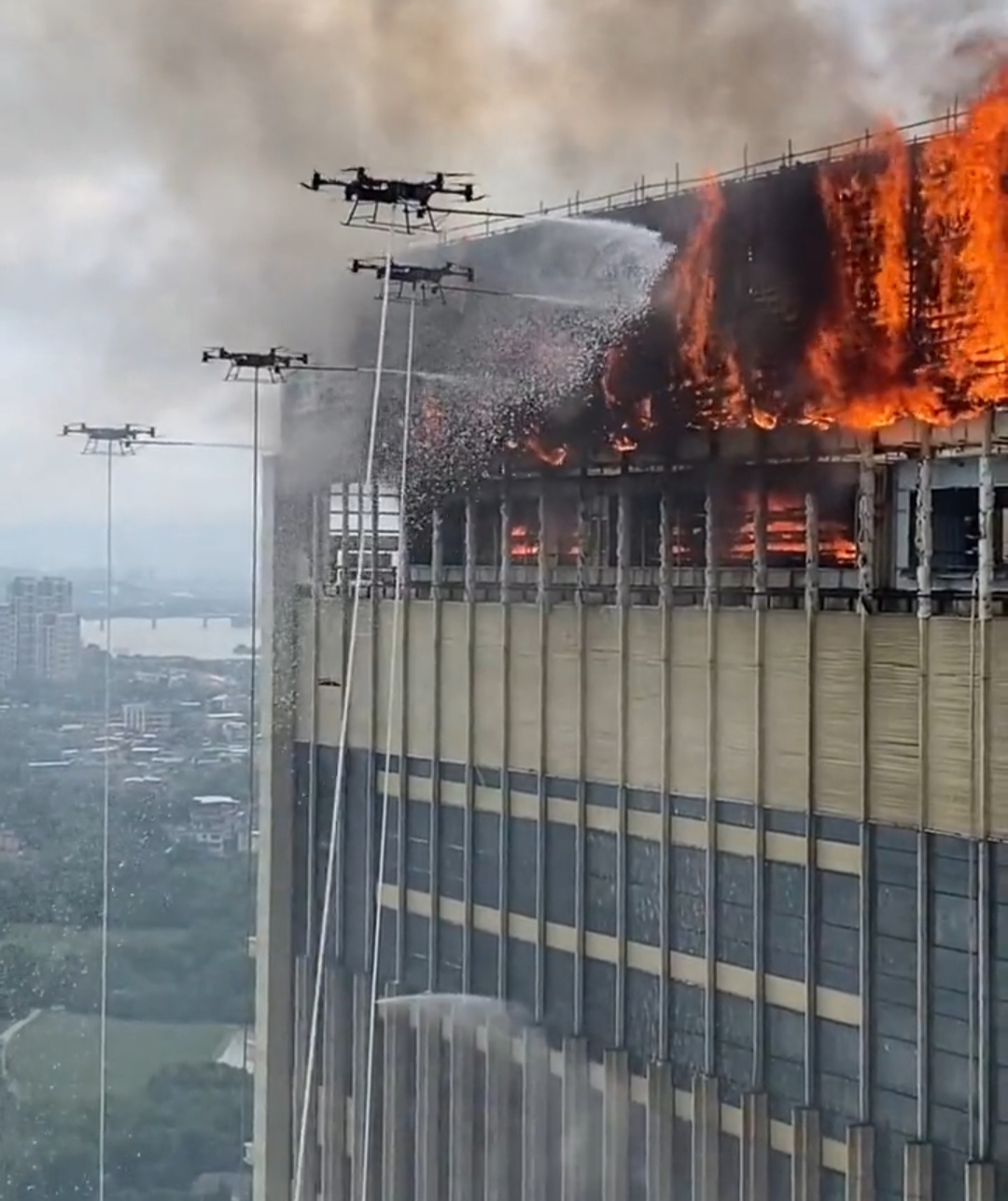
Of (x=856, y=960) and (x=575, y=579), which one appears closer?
(x=856, y=960)

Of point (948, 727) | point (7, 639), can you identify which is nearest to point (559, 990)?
point (948, 727)

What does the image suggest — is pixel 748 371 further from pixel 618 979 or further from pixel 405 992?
pixel 405 992

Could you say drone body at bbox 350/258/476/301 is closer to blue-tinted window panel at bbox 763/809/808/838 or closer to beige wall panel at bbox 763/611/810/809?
beige wall panel at bbox 763/611/810/809

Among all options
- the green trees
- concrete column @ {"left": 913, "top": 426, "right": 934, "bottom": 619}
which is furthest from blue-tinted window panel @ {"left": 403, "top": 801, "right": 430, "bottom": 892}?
concrete column @ {"left": 913, "top": 426, "right": 934, "bottom": 619}

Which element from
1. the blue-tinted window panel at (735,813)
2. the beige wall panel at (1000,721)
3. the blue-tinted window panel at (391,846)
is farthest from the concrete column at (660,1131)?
the beige wall panel at (1000,721)

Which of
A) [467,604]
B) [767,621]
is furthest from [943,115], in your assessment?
[467,604]

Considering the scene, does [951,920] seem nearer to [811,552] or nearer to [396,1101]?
[811,552]
